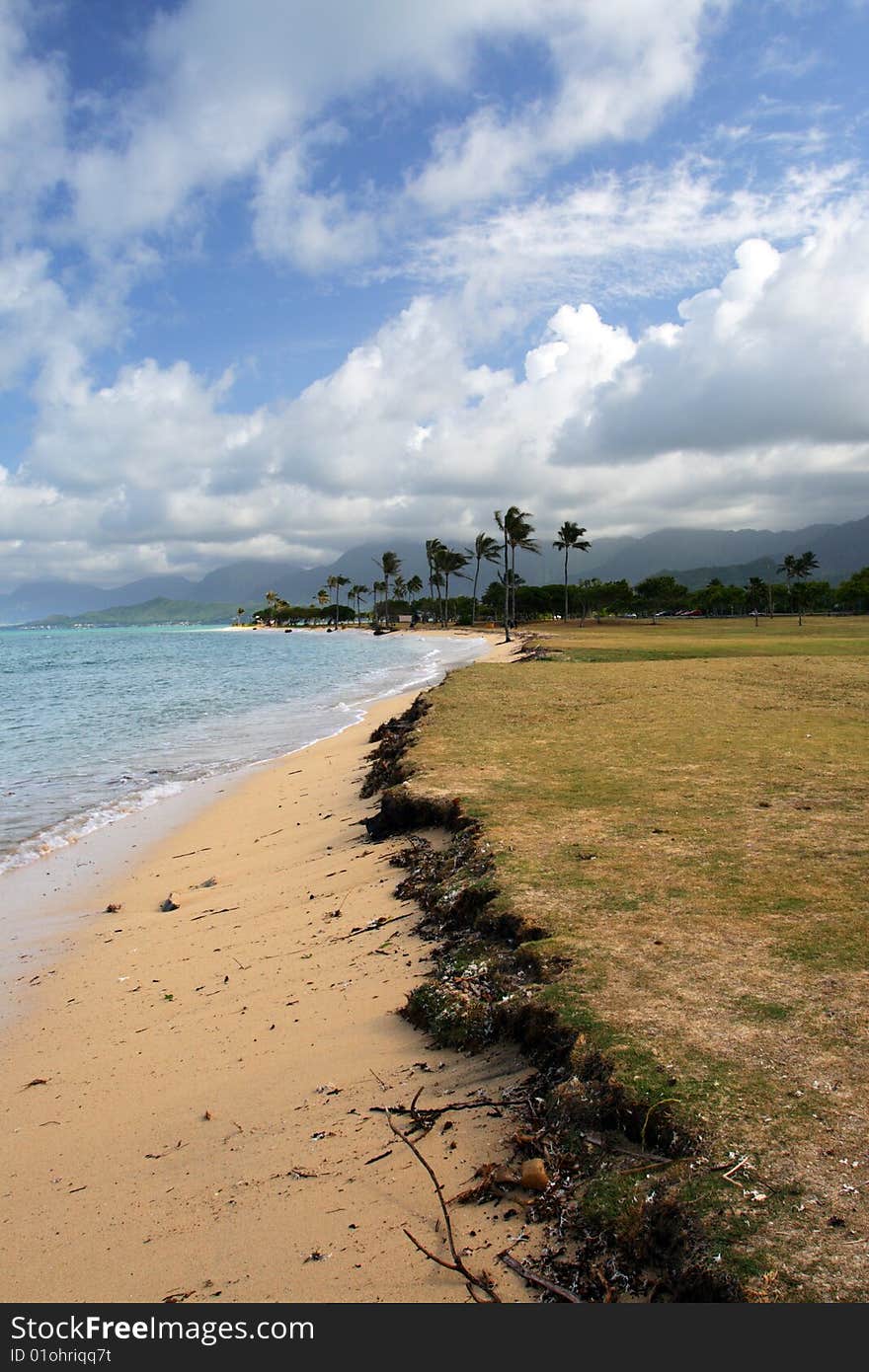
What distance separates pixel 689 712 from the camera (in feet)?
53.2

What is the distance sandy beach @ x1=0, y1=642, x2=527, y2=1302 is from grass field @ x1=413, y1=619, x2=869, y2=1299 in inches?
34.5

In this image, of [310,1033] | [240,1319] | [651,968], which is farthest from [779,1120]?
[310,1033]

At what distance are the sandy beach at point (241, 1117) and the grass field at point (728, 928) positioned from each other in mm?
876

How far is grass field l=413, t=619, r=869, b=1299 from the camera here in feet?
9.77

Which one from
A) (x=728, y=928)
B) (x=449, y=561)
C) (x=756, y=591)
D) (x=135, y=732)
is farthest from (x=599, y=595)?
(x=728, y=928)

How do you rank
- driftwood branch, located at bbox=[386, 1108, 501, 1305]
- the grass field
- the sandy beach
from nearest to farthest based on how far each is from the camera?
driftwood branch, located at bbox=[386, 1108, 501, 1305] → the grass field → the sandy beach

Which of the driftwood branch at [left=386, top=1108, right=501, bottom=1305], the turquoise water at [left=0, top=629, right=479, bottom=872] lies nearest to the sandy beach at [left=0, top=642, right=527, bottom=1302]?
the driftwood branch at [left=386, top=1108, right=501, bottom=1305]

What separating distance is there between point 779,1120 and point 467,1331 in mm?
1540

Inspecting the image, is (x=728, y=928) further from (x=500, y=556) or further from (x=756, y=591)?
(x=756, y=591)

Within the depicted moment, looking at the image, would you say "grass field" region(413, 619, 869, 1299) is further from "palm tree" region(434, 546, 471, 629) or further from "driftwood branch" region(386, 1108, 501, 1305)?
"palm tree" region(434, 546, 471, 629)

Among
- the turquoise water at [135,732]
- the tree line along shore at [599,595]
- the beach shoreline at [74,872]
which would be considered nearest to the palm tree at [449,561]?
the tree line along shore at [599,595]

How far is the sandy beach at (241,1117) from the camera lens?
3289 mm

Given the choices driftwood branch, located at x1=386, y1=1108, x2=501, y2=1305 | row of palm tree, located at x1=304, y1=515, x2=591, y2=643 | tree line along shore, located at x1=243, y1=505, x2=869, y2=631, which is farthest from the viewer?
tree line along shore, located at x1=243, y1=505, x2=869, y2=631

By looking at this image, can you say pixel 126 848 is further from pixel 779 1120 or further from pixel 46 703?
pixel 46 703
